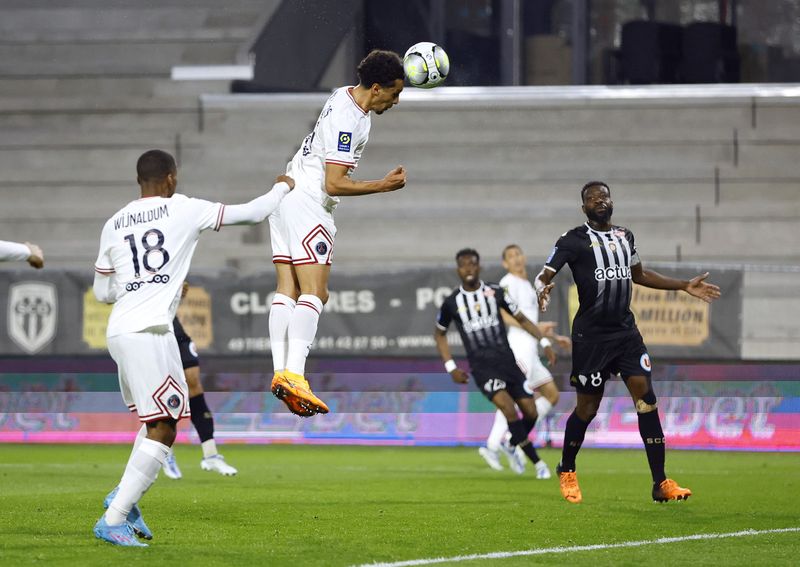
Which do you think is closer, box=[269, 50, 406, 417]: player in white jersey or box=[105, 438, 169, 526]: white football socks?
box=[105, 438, 169, 526]: white football socks

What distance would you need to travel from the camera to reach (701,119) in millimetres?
22031

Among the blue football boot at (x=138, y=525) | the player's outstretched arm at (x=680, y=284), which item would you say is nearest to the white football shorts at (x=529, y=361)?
the player's outstretched arm at (x=680, y=284)

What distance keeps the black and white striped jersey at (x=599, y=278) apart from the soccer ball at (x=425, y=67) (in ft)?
4.67

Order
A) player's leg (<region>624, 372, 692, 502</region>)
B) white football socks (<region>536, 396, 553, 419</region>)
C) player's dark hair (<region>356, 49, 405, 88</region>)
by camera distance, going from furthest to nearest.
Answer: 1. white football socks (<region>536, 396, 553, 419</region>)
2. player's leg (<region>624, 372, 692, 502</region>)
3. player's dark hair (<region>356, 49, 405, 88</region>)

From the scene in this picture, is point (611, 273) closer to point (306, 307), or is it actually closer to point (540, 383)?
point (306, 307)

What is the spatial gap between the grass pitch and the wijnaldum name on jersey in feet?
5.21

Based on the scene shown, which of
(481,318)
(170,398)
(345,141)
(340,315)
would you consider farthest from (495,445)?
(170,398)

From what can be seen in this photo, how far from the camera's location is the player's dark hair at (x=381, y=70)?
8.57m

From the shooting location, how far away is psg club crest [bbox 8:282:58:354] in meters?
17.5

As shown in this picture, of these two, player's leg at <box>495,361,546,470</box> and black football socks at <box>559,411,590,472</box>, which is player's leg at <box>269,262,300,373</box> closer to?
black football socks at <box>559,411,590,472</box>

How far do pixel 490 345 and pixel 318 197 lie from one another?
4567 millimetres

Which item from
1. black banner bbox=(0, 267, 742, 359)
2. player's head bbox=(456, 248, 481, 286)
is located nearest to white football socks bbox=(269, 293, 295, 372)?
player's head bbox=(456, 248, 481, 286)

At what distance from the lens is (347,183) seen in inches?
330

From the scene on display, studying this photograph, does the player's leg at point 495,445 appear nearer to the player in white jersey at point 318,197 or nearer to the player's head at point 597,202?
the player's head at point 597,202
